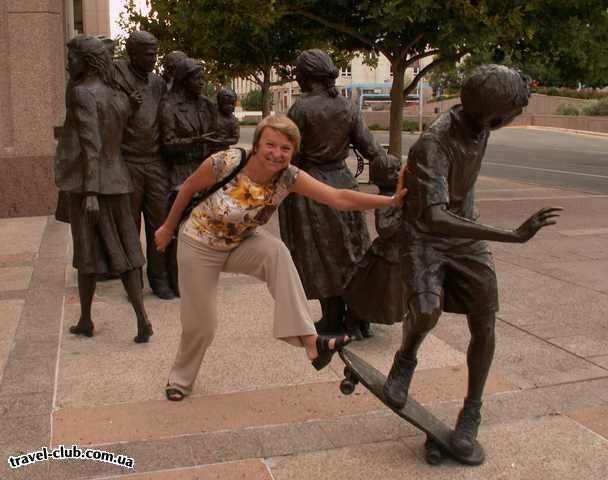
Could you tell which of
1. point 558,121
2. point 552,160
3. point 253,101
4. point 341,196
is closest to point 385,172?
point 341,196

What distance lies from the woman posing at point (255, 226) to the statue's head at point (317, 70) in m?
1.57

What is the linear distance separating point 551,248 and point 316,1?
18.7 feet

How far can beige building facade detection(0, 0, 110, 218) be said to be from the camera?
11039 mm

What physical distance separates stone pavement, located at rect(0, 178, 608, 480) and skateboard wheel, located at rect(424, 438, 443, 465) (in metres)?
→ 0.03

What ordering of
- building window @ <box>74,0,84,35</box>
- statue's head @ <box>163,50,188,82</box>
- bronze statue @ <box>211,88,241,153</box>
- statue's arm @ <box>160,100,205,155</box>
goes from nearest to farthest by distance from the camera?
statue's arm @ <box>160,100,205,155</box>, statue's head @ <box>163,50,188,82</box>, bronze statue @ <box>211,88,241,153</box>, building window @ <box>74,0,84,35</box>

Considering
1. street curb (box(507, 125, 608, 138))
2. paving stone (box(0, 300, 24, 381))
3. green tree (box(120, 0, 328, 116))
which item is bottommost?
street curb (box(507, 125, 608, 138))

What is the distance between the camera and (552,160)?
2339 centimetres

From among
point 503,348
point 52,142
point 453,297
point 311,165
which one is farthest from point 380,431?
point 52,142

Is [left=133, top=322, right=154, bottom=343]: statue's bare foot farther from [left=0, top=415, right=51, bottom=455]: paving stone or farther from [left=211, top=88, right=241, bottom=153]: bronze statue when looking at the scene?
[left=211, top=88, right=241, bottom=153]: bronze statue

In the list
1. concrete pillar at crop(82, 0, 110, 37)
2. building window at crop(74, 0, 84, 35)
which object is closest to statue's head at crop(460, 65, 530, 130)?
concrete pillar at crop(82, 0, 110, 37)

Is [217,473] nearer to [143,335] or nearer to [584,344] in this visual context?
[143,335]

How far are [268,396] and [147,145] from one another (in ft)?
9.69

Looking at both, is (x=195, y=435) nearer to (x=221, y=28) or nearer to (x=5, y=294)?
(x=5, y=294)

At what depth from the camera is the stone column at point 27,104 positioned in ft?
36.2
